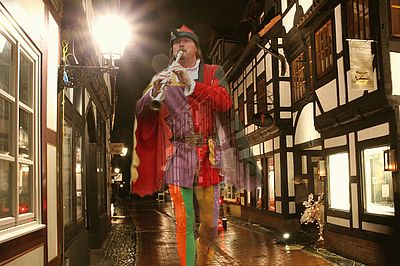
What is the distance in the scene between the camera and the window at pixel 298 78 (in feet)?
52.3

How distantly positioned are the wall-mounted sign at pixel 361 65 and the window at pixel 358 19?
425mm

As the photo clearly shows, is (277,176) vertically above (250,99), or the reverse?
(250,99)

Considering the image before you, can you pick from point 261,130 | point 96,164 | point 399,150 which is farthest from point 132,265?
point 261,130

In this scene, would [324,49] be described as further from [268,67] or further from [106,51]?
[106,51]

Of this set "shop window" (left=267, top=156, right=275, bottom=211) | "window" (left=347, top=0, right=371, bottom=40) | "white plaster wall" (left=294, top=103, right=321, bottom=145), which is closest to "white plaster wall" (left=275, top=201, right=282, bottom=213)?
"shop window" (left=267, top=156, right=275, bottom=211)

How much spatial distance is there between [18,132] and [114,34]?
2.51 meters

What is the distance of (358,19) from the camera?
34.9 ft

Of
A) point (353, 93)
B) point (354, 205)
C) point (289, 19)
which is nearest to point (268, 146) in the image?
point (289, 19)

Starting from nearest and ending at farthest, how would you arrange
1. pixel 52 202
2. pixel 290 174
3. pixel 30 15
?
1. pixel 30 15
2. pixel 52 202
3. pixel 290 174

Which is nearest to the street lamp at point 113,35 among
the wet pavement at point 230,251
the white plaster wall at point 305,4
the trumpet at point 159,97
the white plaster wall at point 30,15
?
the white plaster wall at point 30,15

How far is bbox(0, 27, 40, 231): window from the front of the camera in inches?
141

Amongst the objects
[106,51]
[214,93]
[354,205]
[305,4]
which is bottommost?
[354,205]

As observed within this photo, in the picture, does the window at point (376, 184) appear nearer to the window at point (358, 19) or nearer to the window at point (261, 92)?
the window at point (358, 19)

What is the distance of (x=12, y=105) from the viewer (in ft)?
12.1
